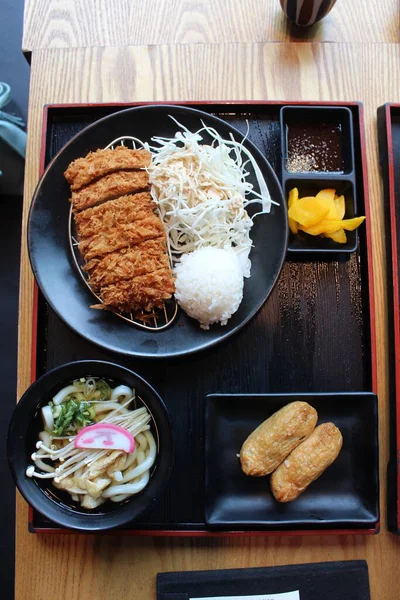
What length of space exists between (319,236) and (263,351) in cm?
52

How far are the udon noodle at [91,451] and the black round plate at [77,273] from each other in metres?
0.20

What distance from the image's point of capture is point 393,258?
1996mm

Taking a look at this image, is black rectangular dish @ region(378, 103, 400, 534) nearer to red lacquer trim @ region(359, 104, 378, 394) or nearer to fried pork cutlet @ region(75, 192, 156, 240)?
red lacquer trim @ region(359, 104, 378, 394)

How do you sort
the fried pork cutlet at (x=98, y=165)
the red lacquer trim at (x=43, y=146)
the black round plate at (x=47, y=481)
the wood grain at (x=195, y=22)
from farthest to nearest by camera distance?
the wood grain at (x=195, y=22) → the red lacquer trim at (x=43, y=146) → the fried pork cutlet at (x=98, y=165) → the black round plate at (x=47, y=481)

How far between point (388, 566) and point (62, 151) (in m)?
2.09

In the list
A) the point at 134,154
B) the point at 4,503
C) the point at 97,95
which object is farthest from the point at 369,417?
the point at 4,503

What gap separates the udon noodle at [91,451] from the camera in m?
1.71

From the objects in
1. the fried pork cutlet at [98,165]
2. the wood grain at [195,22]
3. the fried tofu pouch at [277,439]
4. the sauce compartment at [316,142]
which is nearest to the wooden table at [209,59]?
the wood grain at [195,22]

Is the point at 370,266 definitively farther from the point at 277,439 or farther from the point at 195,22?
the point at 195,22

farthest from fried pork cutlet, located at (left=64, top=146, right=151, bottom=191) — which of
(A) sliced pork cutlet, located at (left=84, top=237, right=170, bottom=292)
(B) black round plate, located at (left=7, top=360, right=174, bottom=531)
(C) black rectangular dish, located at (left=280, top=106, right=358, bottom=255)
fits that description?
(B) black round plate, located at (left=7, top=360, right=174, bottom=531)

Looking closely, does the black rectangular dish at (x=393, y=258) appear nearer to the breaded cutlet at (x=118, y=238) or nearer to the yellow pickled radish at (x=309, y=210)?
the yellow pickled radish at (x=309, y=210)

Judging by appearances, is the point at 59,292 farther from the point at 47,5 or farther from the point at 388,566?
the point at 388,566

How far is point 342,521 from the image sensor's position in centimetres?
178

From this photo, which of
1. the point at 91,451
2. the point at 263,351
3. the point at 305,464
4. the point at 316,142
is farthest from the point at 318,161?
the point at 91,451
